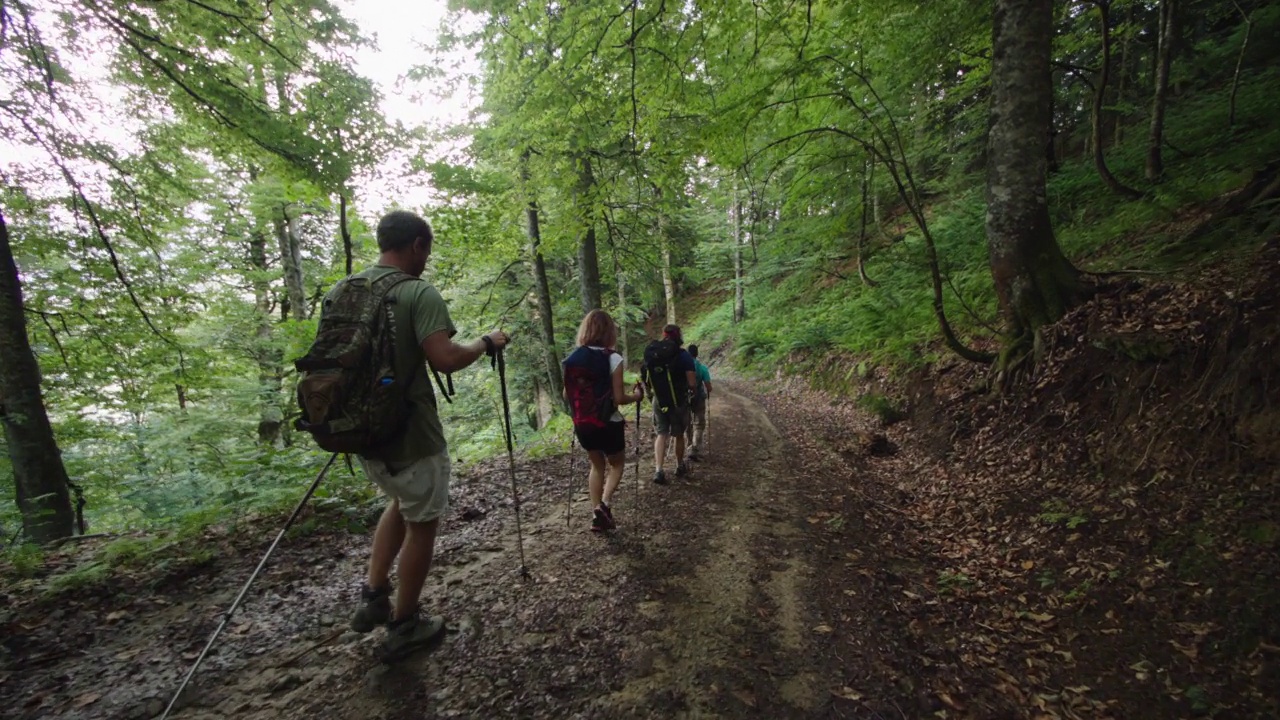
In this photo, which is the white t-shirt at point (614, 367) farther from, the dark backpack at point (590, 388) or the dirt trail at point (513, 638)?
the dirt trail at point (513, 638)

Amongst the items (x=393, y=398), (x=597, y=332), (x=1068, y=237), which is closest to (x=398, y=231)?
(x=393, y=398)

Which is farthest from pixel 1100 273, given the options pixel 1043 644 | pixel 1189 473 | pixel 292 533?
pixel 292 533

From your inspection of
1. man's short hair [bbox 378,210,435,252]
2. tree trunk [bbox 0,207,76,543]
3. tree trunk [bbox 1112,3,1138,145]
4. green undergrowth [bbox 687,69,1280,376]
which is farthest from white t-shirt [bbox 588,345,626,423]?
tree trunk [bbox 1112,3,1138,145]

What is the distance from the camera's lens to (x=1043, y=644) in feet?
10.4

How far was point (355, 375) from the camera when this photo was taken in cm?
264

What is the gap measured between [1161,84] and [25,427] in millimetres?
14790

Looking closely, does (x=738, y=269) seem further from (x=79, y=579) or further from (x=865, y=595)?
(x=79, y=579)

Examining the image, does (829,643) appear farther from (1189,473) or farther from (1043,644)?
(1189,473)

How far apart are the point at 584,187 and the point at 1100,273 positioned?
28.7 feet

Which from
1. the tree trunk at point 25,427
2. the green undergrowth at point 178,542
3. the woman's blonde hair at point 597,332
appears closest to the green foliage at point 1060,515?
the woman's blonde hair at point 597,332

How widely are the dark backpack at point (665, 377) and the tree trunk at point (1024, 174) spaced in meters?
4.36

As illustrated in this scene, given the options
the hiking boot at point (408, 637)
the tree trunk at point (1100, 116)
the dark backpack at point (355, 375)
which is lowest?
the hiking boot at point (408, 637)

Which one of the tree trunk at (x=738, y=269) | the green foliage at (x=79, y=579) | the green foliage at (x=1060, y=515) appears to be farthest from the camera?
the tree trunk at (x=738, y=269)

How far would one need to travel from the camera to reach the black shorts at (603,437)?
15.4 ft
